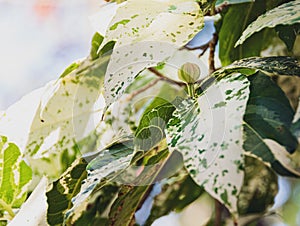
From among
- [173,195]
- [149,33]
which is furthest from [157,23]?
[173,195]

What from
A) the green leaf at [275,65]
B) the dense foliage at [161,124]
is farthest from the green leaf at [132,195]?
the green leaf at [275,65]

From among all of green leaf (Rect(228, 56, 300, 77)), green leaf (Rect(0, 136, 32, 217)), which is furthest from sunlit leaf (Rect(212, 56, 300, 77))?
green leaf (Rect(0, 136, 32, 217))

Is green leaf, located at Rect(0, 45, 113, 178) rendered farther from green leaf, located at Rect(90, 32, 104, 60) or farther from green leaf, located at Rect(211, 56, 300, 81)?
green leaf, located at Rect(211, 56, 300, 81)

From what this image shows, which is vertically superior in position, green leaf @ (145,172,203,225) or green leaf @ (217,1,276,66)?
green leaf @ (217,1,276,66)

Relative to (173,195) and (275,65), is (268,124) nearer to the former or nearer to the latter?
(275,65)

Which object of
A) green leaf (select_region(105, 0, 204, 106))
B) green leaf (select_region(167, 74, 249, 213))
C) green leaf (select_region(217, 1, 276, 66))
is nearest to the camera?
green leaf (select_region(167, 74, 249, 213))

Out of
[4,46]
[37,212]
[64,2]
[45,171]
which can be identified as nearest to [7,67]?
[4,46]

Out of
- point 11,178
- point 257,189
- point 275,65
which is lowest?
point 257,189

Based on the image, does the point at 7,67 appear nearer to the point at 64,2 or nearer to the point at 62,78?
the point at 64,2
